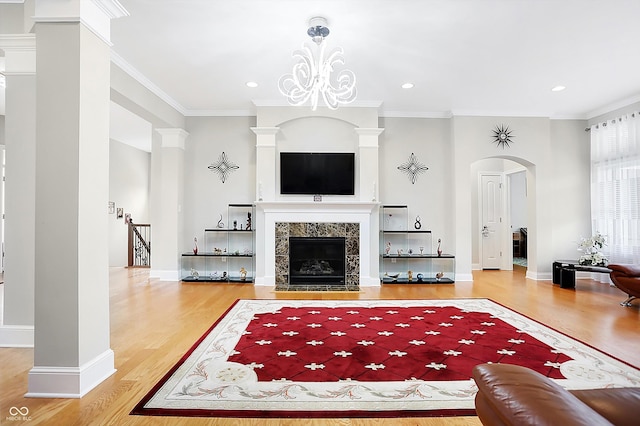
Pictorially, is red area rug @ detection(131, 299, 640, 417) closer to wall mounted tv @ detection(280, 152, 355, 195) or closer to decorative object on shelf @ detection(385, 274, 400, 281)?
decorative object on shelf @ detection(385, 274, 400, 281)

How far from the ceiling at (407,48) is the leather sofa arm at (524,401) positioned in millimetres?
3017

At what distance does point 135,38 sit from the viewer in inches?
139

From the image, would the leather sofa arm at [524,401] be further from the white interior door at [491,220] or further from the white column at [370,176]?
the white interior door at [491,220]

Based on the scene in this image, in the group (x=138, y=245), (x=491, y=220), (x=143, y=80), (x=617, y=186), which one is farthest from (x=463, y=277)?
(x=138, y=245)

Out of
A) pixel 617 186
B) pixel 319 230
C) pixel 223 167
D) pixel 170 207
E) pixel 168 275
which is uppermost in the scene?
pixel 223 167

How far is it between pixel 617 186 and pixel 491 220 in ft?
7.90

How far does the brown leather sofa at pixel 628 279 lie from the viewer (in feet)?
13.3

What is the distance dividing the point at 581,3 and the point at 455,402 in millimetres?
3475

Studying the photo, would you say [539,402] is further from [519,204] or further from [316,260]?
[519,204]

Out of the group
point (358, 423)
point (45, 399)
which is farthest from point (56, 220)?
point (358, 423)

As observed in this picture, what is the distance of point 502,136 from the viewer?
5.94 meters

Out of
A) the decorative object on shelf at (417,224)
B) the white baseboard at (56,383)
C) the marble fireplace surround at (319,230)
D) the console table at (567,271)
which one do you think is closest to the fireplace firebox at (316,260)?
the marble fireplace surround at (319,230)

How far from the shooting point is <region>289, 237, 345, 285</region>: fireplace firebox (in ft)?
18.4

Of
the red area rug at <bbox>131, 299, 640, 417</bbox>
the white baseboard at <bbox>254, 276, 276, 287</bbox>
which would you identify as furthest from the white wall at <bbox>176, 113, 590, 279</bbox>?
the red area rug at <bbox>131, 299, 640, 417</bbox>
